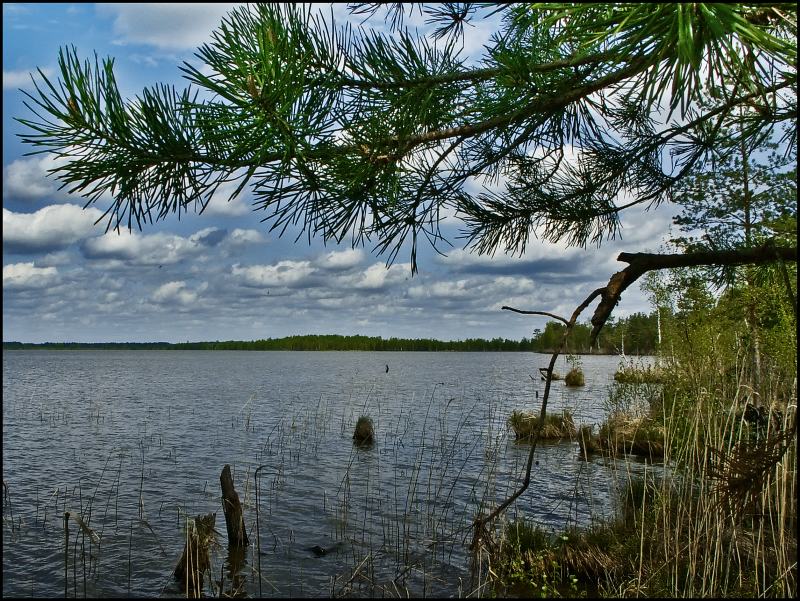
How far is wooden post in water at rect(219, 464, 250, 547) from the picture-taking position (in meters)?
7.03

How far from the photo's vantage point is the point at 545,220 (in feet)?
13.8

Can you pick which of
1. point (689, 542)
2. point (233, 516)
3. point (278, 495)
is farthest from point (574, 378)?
point (689, 542)

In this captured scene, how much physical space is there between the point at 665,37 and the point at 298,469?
36.5 ft

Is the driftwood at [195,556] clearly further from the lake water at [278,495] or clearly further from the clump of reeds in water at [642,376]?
the clump of reeds in water at [642,376]

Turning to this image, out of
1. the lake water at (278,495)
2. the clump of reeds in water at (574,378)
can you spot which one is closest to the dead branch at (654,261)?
the lake water at (278,495)

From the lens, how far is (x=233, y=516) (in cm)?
723

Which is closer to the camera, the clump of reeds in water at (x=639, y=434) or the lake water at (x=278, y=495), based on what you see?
the lake water at (x=278, y=495)

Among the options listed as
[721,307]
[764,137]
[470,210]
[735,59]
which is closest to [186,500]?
[470,210]

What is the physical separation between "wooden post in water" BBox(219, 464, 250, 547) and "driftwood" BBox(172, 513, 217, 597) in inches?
17.8

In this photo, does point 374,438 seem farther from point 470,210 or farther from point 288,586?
point 470,210

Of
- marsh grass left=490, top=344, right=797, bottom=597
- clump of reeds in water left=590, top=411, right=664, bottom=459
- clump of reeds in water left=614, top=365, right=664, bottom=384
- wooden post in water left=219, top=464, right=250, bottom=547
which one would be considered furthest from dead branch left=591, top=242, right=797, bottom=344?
clump of reeds in water left=614, top=365, right=664, bottom=384

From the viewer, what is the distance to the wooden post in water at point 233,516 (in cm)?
703

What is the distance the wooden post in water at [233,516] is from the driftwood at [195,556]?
1.48ft

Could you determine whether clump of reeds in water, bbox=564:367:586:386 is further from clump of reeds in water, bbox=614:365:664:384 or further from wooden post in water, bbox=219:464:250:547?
wooden post in water, bbox=219:464:250:547
